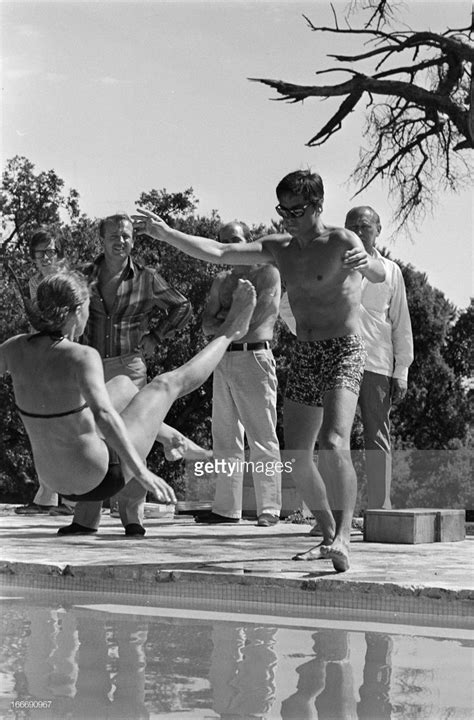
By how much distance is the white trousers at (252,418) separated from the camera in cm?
778

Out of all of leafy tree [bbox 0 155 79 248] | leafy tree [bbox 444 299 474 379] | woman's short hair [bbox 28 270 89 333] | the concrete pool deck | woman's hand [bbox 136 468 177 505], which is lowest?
the concrete pool deck

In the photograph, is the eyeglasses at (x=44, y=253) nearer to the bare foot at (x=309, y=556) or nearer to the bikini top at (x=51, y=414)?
the bare foot at (x=309, y=556)

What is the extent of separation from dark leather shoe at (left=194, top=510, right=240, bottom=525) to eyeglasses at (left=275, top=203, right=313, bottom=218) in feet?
11.8

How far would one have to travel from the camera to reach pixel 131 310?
263 inches

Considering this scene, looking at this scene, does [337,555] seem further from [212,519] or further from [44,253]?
[212,519]

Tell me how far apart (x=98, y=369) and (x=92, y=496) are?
0.59 metres

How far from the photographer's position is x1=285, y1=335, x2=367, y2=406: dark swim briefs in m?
5.41

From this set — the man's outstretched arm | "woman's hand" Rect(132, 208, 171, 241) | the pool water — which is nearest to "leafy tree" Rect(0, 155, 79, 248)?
the man's outstretched arm

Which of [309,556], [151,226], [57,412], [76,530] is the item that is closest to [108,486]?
[57,412]

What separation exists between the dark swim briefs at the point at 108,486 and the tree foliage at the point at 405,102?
39.1ft

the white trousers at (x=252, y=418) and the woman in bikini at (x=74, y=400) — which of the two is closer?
the woman in bikini at (x=74, y=400)

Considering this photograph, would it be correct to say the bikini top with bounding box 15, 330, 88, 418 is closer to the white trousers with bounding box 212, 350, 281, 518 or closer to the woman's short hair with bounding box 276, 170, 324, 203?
the woman's short hair with bounding box 276, 170, 324, 203

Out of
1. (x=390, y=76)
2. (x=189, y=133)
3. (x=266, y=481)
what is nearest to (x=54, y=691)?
(x=266, y=481)

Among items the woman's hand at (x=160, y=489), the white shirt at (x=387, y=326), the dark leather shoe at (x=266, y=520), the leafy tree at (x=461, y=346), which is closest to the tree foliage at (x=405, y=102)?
the white shirt at (x=387, y=326)
